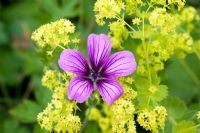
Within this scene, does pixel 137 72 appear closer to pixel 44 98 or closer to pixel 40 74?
pixel 44 98

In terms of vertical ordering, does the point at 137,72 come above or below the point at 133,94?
above

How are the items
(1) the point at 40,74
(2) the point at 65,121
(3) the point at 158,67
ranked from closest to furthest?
(2) the point at 65,121 → (3) the point at 158,67 → (1) the point at 40,74

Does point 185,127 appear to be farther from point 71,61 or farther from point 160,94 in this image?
point 71,61

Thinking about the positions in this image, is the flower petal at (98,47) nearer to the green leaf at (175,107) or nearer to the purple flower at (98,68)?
the purple flower at (98,68)

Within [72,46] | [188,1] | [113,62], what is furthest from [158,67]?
[188,1]

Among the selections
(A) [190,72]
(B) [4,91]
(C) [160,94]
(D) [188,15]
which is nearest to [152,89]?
(C) [160,94]

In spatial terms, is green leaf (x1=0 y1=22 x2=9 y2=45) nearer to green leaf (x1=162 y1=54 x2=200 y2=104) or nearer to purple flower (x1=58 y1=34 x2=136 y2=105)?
green leaf (x1=162 y1=54 x2=200 y2=104)

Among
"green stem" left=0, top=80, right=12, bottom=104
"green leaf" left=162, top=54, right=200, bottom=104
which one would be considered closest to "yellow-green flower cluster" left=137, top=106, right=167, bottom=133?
"green leaf" left=162, top=54, right=200, bottom=104
